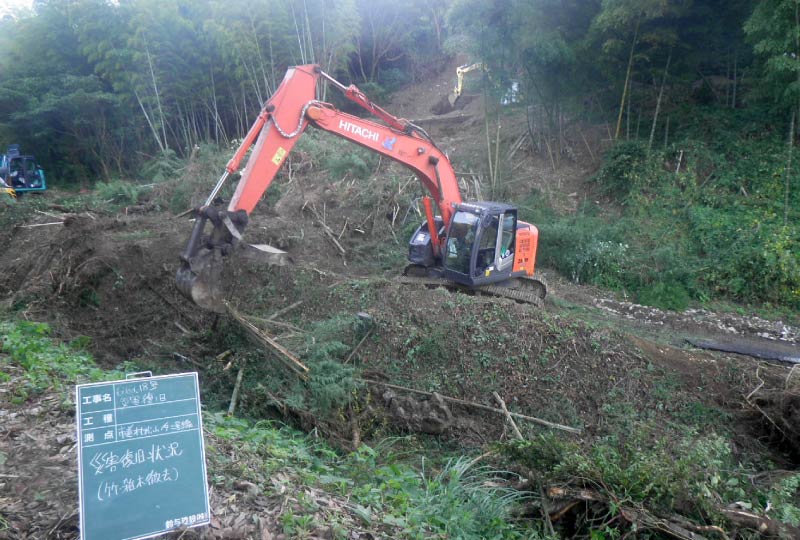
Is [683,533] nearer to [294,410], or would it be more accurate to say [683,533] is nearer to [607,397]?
[607,397]

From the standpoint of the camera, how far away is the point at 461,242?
8.68 m

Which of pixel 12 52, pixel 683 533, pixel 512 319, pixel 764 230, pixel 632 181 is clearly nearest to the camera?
pixel 683 533

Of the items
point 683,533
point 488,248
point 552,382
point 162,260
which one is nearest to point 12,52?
point 162,260

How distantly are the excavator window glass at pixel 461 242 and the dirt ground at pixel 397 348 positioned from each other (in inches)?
37.7

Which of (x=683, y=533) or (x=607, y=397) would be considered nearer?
(x=683, y=533)

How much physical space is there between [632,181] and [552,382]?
8.87 metres

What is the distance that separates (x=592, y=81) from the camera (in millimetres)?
14906

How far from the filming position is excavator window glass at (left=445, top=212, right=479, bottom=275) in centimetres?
858

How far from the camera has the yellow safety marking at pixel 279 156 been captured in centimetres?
709

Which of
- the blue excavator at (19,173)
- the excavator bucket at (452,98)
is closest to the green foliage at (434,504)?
the blue excavator at (19,173)

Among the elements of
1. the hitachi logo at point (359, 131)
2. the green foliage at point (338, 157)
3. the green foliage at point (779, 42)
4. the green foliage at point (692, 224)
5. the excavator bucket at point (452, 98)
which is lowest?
the green foliage at point (692, 224)

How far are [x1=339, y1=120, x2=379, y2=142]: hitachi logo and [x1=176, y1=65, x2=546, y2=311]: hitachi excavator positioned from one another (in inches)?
0.5

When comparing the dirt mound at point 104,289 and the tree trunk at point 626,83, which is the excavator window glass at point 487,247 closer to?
the dirt mound at point 104,289

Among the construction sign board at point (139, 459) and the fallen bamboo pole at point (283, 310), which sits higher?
the construction sign board at point (139, 459)
